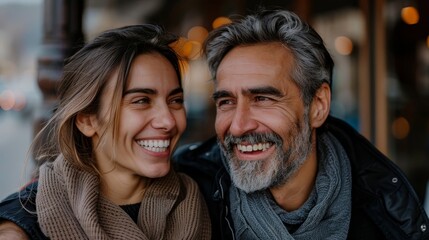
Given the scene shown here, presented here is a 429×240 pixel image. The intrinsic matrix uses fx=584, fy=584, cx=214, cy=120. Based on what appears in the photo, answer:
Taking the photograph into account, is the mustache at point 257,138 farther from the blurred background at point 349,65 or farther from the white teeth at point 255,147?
the blurred background at point 349,65

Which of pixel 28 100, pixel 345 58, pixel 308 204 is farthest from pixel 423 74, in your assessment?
pixel 28 100

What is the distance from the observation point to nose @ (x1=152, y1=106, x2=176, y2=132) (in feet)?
6.76

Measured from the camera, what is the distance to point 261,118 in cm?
223

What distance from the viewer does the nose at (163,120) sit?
6.76 ft

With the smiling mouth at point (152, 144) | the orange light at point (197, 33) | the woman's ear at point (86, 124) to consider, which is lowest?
the orange light at point (197, 33)

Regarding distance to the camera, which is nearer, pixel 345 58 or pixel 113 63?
pixel 113 63

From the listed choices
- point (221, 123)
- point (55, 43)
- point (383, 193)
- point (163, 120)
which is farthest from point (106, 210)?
point (383, 193)

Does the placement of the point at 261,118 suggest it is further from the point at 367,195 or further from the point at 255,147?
the point at 367,195

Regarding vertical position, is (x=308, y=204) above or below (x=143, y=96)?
below

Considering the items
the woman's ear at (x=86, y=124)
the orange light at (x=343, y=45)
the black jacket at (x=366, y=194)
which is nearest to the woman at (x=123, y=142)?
the woman's ear at (x=86, y=124)

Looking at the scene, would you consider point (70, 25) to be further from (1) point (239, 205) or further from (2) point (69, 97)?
(1) point (239, 205)

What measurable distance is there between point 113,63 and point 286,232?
89 centimetres

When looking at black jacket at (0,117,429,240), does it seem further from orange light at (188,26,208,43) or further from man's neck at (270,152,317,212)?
orange light at (188,26,208,43)

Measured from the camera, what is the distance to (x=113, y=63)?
2059mm
